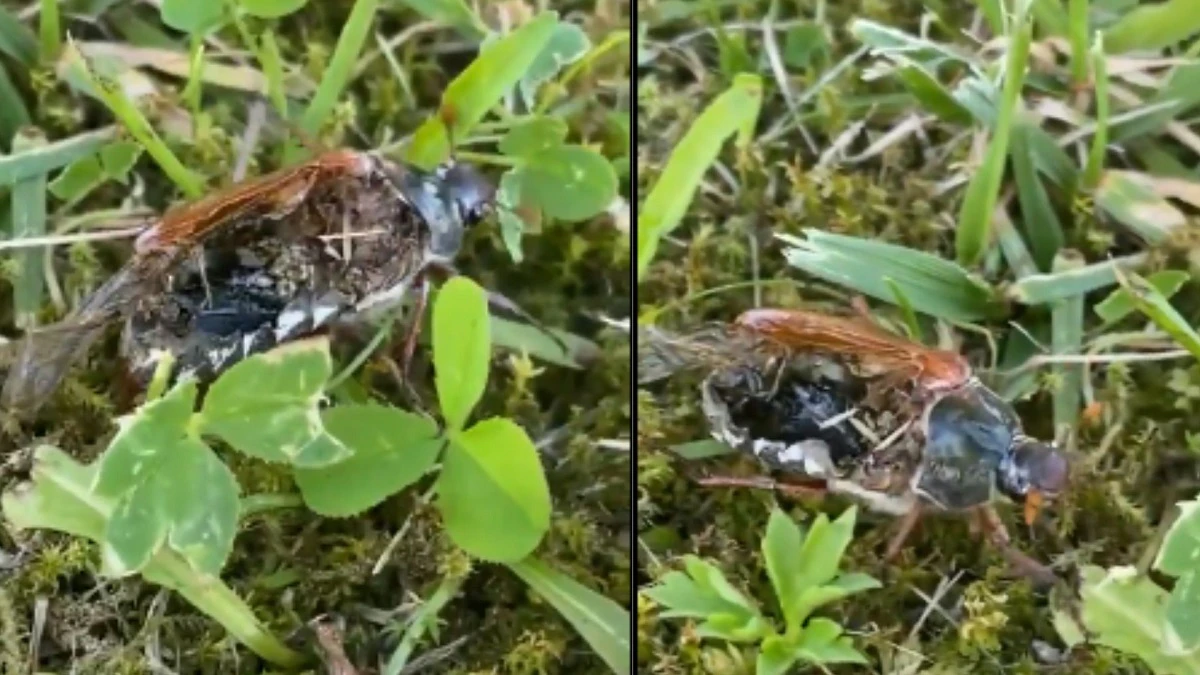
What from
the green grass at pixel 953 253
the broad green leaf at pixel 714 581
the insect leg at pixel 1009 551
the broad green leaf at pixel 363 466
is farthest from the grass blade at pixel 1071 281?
the broad green leaf at pixel 363 466

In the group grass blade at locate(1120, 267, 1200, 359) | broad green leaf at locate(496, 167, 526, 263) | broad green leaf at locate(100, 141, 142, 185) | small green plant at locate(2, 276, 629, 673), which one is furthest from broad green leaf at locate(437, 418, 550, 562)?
grass blade at locate(1120, 267, 1200, 359)

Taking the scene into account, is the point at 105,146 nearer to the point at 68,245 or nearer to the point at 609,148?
the point at 68,245

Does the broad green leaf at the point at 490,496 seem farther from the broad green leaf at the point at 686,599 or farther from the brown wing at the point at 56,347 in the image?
the brown wing at the point at 56,347

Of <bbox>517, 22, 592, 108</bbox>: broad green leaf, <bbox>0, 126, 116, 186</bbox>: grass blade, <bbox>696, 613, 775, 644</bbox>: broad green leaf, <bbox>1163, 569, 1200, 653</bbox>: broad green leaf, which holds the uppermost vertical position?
<bbox>517, 22, 592, 108</bbox>: broad green leaf

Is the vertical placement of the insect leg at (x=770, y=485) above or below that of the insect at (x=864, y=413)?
below

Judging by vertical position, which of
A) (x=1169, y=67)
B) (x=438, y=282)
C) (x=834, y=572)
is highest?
(x=1169, y=67)

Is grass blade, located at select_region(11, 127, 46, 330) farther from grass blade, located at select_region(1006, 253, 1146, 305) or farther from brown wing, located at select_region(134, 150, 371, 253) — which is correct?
grass blade, located at select_region(1006, 253, 1146, 305)

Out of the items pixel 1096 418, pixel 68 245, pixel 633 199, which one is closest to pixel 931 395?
pixel 1096 418

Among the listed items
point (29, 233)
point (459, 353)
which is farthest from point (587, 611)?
point (29, 233)
